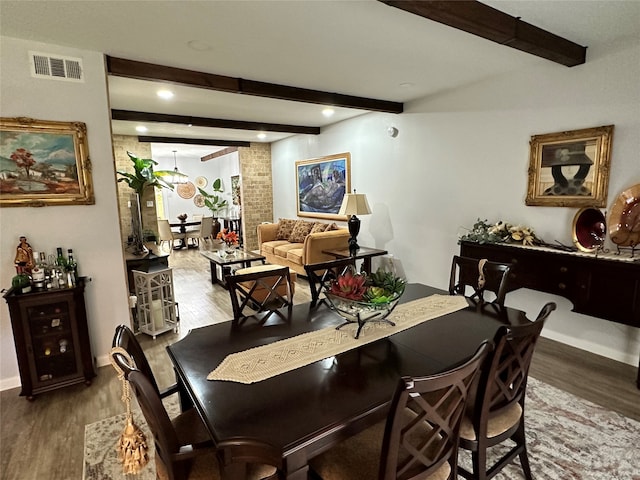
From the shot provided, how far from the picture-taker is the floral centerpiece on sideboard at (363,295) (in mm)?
1698

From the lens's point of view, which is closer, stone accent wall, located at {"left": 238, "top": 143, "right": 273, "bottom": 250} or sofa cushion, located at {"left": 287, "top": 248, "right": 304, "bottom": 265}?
sofa cushion, located at {"left": 287, "top": 248, "right": 304, "bottom": 265}

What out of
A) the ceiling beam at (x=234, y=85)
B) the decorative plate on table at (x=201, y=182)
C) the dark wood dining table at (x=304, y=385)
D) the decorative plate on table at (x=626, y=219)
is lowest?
the dark wood dining table at (x=304, y=385)

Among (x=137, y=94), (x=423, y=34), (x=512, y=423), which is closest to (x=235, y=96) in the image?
(x=137, y=94)

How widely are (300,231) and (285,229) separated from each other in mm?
571

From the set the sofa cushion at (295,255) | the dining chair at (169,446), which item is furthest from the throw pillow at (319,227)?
Answer: the dining chair at (169,446)

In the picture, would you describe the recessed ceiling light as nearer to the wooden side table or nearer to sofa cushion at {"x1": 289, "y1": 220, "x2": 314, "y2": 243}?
the wooden side table

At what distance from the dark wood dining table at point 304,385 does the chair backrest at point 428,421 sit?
0.13 m

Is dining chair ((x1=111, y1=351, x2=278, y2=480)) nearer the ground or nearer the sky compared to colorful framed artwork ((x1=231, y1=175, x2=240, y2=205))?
nearer the ground

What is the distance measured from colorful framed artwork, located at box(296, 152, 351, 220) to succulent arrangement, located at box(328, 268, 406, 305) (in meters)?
4.15

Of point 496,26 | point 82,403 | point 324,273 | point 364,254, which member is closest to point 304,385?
point 324,273

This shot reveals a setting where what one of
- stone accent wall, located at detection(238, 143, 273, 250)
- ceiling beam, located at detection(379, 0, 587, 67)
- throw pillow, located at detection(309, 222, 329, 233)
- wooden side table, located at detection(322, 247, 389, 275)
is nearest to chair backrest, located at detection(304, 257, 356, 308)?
ceiling beam, located at detection(379, 0, 587, 67)

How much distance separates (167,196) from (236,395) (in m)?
11.2

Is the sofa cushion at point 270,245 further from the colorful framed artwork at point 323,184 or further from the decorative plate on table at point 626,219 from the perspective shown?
the decorative plate on table at point 626,219

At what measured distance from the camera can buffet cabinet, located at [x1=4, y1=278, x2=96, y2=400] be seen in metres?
2.44
